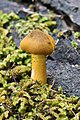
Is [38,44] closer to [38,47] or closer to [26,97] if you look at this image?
[38,47]

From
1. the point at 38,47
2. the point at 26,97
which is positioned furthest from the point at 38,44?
the point at 26,97

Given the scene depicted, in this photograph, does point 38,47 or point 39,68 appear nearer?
point 38,47

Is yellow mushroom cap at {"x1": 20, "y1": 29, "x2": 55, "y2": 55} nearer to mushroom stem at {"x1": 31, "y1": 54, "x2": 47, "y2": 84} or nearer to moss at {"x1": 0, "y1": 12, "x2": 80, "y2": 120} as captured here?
mushroom stem at {"x1": 31, "y1": 54, "x2": 47, "y2": 84}

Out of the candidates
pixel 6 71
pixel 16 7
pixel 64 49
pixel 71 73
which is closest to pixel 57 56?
pixel 64 49

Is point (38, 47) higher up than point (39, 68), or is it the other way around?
point (38, 47)

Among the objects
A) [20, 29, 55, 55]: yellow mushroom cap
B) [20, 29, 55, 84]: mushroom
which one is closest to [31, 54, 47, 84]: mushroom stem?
[20, 29, 55, 84]: mushroom

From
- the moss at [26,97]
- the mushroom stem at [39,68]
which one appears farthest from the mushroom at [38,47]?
the moss at [26,97]

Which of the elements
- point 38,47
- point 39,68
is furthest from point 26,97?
point 38,47

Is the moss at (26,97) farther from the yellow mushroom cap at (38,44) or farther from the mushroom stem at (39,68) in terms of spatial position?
the yellow mushroom cap at (38,44)

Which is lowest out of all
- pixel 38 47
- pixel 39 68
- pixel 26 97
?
pixel 26 97
